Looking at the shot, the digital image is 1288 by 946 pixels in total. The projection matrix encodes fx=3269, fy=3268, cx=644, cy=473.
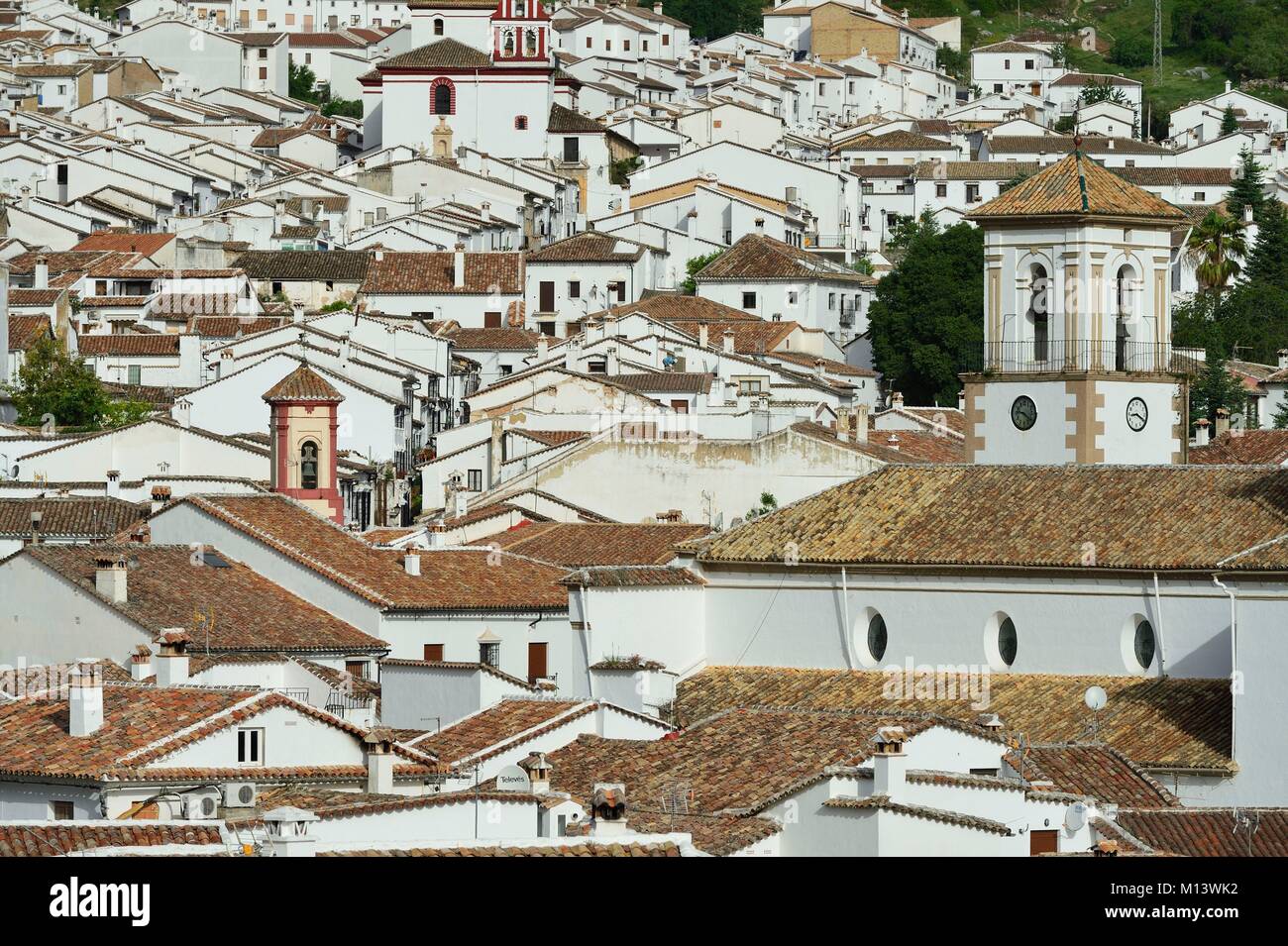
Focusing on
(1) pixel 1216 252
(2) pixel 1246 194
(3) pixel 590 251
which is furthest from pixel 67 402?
(2) pixel 1246 194

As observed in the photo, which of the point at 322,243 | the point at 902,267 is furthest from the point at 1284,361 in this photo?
the point at 322,243

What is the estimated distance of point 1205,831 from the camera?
24844 millimetres

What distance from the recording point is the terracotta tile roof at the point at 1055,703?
30391 millimetres

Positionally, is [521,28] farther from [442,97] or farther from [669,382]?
[669,382]

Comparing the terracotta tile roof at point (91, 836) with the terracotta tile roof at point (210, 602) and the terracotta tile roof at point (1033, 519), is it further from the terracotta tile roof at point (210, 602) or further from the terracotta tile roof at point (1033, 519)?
the terracotta tile roof at point (210, 602)

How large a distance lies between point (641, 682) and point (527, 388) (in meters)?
34.0

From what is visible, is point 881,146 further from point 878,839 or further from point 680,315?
point 878,839

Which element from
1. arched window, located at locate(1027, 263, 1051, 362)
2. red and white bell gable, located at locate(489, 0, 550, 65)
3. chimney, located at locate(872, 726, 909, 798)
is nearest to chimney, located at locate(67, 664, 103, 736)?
chimney, located at locate(872, 726, 909, 798)

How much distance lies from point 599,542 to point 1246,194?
7044 cm

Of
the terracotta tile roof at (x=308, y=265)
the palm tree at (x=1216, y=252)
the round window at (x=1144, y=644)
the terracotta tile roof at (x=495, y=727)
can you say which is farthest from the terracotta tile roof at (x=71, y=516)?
the palm tree at (x=1216, y=252)

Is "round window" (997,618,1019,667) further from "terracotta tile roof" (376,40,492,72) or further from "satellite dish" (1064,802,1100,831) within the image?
"terracotta tile roof" (376,40,492,72)

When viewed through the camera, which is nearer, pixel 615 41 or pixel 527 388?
pixel 527 388

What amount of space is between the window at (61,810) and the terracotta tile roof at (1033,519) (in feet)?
36.7
